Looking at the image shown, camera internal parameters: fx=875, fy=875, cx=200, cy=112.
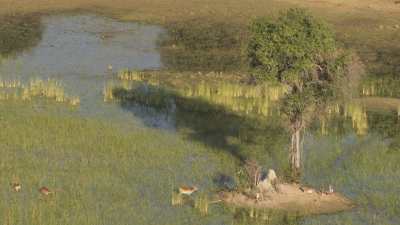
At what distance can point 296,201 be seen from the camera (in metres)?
27.6

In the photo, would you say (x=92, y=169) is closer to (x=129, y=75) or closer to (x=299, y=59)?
(x=299, y=59)

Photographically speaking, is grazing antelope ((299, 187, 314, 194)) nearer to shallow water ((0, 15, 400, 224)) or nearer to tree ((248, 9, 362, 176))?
shallow water ((0, 15, 400, 224))

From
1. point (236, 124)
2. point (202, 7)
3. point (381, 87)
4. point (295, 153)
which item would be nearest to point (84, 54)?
point (202, 7)

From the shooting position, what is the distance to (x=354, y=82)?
98.1 ft

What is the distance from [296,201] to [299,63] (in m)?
4.68

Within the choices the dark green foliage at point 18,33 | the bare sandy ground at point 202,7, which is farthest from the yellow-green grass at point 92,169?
the bare sandy ground at point 202,7

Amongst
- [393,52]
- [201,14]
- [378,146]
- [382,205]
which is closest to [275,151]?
[378,146]

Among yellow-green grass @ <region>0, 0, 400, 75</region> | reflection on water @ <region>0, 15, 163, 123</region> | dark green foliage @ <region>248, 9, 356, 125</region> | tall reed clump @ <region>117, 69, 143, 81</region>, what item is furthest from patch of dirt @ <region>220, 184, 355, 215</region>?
yellow-green grass @ <region>0, 0, 400, 75</region>

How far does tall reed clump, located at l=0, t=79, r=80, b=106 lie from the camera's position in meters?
41.0

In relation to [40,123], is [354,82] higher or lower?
higher

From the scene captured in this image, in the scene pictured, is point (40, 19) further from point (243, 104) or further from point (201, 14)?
point (243, 104)

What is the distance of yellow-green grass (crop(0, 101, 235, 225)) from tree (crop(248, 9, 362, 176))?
11.7 ft

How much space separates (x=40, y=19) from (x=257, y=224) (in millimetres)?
47658

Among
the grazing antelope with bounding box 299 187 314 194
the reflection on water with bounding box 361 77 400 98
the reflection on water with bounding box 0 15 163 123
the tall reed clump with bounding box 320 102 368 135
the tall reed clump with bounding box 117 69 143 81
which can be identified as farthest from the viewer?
the tall reed clump with bounding box 117 69 143 81
